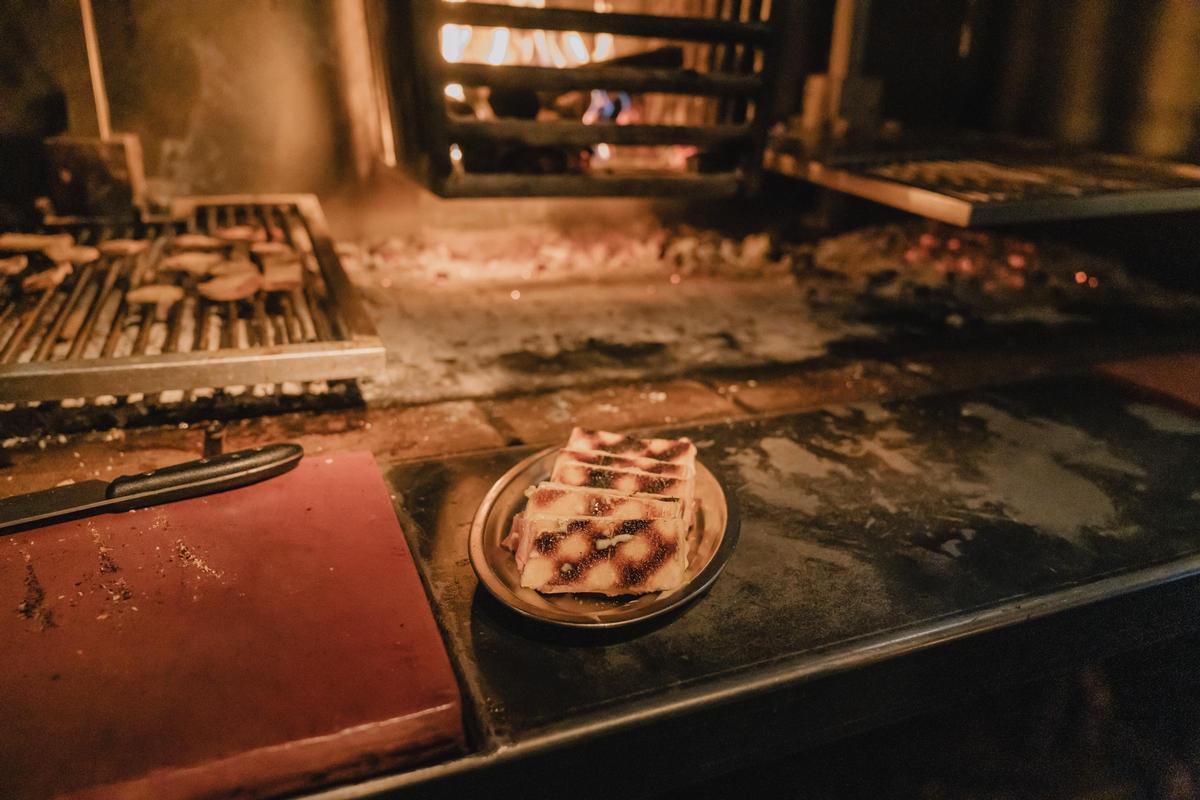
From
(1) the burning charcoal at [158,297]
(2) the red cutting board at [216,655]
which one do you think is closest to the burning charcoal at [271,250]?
(1) the burning charcoal at [158,297]

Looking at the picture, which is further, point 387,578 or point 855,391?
point 855,391

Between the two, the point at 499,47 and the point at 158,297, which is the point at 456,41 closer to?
the point at 499,47

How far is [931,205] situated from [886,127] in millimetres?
2328

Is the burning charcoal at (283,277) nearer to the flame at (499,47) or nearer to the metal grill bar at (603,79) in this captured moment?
the metal grill bar at (603,79)

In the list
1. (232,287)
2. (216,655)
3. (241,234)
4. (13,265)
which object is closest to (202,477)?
(216,655)

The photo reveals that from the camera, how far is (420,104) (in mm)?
3111

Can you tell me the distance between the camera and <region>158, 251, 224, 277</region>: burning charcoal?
8.85ft

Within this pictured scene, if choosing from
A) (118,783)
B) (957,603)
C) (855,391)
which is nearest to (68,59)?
(118,783)

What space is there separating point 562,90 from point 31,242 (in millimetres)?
2123

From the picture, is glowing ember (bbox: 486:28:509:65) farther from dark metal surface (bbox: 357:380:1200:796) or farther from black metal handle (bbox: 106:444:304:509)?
black metal handle (bbox: 106:444:304:509)

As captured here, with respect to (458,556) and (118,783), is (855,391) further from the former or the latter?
(118,783)

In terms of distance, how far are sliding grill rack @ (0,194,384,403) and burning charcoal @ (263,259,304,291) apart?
0.17ft

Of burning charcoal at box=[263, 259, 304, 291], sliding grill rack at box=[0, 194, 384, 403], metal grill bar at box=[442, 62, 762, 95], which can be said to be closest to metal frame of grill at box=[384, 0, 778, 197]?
metal grill bar at box=[442, 62, 762, 95]

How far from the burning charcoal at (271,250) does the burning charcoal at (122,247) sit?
0.42 m
